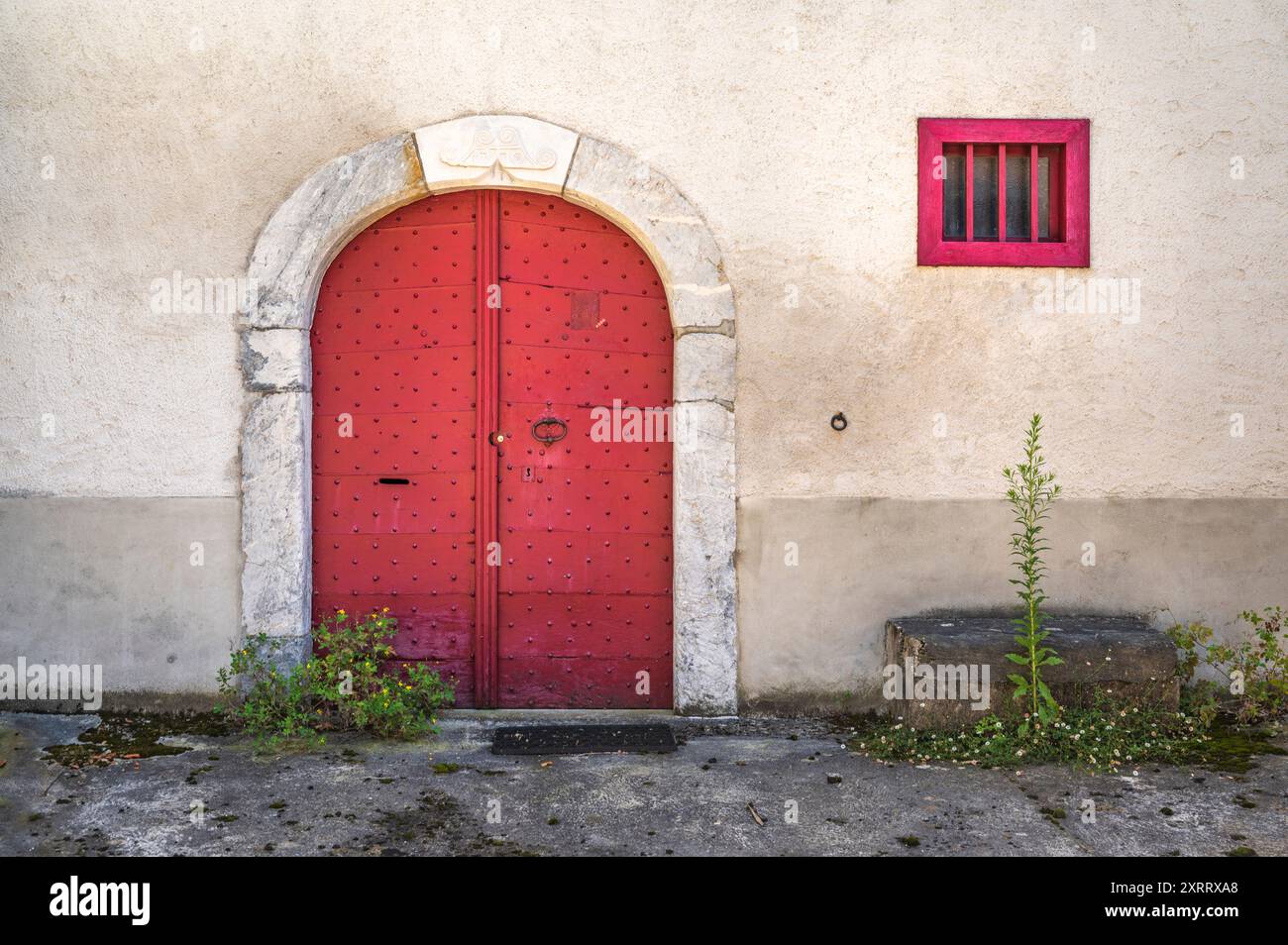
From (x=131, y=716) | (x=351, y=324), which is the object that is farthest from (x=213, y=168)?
(x=131, y=716)

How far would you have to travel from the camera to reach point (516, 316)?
183 inches

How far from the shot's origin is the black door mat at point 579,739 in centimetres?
410

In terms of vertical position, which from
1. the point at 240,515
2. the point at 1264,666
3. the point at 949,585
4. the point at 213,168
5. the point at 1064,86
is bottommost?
the point at 1264,666

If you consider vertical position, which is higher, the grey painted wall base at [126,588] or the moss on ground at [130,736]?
the grey painted wall base at [126,588]

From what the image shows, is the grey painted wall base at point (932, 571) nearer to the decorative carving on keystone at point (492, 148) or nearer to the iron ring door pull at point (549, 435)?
the iron ring door pull at point (549, 435)

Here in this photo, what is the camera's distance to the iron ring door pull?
183 inches

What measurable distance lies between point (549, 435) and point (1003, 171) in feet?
8.23

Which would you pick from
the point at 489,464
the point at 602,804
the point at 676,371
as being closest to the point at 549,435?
the point at 489,464

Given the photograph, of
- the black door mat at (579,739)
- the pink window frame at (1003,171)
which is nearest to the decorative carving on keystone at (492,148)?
the pink window frame at (1003,171)

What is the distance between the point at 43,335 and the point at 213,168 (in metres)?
1.12

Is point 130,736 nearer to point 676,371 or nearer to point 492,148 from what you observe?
point 676,371

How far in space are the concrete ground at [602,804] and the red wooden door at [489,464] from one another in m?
0.62
